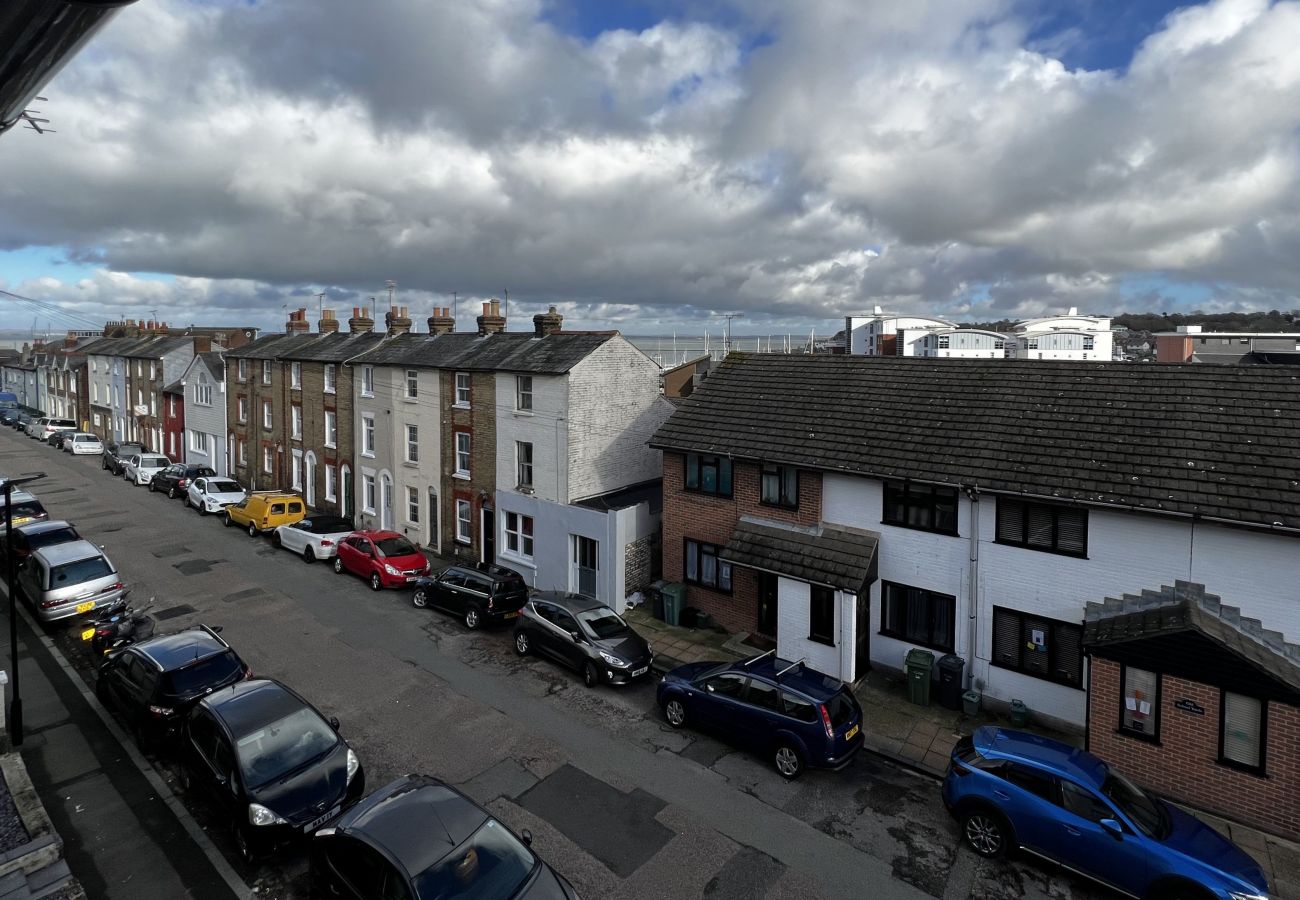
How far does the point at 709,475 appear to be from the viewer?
19.8m

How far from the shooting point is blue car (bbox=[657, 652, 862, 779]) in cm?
1230

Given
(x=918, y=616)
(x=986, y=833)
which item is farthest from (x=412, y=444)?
(x=986, y=833)

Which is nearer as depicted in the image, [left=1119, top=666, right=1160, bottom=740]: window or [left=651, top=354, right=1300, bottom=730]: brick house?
[left=1119, top=666, right=1160, bottom=740]: window

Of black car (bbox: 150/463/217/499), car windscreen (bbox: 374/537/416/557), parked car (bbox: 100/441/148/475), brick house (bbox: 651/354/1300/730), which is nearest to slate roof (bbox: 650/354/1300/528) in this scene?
brick house (bbox: 651/354/1300/730)

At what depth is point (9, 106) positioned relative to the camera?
4113mm

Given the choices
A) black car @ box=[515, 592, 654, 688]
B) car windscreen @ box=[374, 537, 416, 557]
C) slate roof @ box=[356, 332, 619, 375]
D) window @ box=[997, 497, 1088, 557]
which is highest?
slate roof @ box=[356, 332, 619, 375]

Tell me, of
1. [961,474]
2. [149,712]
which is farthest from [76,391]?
[961,474]

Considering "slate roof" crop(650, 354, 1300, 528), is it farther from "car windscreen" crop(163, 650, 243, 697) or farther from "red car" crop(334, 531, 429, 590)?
"car windscreen" crop(163, 650, 243, 697)

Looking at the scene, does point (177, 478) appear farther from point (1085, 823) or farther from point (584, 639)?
point (1085, 823)

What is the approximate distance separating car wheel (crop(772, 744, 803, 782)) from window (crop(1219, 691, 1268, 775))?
22.1 feet

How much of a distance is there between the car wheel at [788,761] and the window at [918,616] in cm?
509

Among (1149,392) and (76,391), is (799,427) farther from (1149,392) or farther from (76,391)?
(76,391)

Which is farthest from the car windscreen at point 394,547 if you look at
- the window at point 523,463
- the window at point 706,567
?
the window at point 706,567

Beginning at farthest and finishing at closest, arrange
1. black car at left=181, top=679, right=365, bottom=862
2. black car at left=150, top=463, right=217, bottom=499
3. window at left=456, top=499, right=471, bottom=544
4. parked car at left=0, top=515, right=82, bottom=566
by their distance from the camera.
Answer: black car at left=150, top=463, right=217, bottom=499 → window at left=456, top=499, right=471, bottom=544 → parked car at left=0, top=515, right=82, bottom=566 → black car at left=181, top=679, right=365, bottom=862
